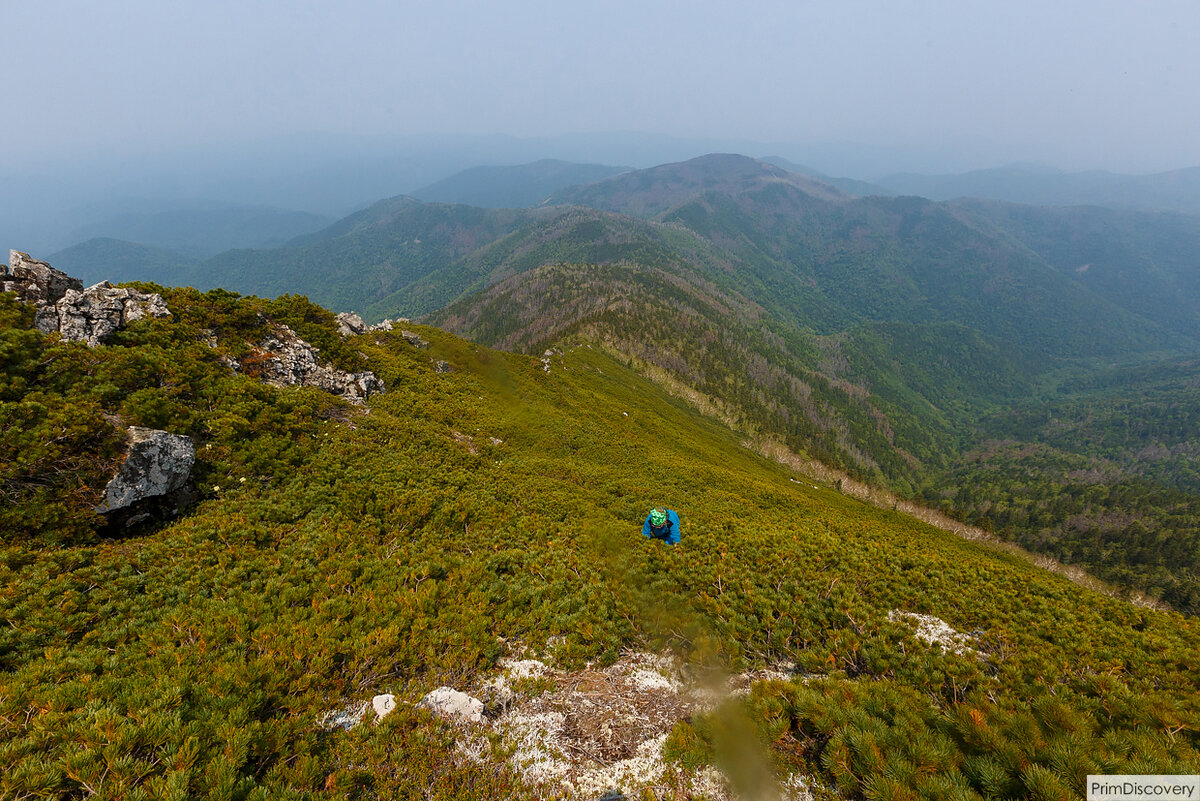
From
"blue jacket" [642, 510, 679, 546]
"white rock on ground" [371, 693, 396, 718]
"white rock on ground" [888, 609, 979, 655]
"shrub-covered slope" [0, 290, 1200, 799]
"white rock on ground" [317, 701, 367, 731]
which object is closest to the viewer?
"shrub-covered slope" [0, 290, 1200, 799]

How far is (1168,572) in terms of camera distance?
113 metres

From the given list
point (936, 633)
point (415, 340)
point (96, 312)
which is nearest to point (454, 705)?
point (936, 633)

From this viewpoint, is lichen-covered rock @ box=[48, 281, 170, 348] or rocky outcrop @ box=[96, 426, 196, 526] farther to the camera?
lichen-covered rock @ box=[48, 281, 170, 348]

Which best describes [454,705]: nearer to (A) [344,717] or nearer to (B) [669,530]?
(A) [344,717]

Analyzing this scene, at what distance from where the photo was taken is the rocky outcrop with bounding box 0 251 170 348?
84.7ft

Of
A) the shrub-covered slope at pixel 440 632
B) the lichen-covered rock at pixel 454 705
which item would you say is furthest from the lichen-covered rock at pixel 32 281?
A: the lichen-covered rock at pixel 454 705

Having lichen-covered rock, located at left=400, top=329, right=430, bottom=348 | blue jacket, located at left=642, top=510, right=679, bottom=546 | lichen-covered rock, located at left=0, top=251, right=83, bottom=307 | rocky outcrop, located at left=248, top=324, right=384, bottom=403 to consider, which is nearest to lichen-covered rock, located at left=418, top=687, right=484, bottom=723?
blue jacket, located at left=642, top=510, right=679, bottom=546

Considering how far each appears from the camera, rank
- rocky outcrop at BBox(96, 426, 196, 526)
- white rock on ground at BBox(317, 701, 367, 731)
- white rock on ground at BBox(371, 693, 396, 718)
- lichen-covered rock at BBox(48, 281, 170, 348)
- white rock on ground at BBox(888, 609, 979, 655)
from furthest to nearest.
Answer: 1. lichen-covered rock at BBox(48, 281, 170, 348)
2. rocky outcrop at BBox(96, 426, 196, 526)
3. white rock on ground at BBox(888, 609, 979, 655)
4. white rock on ground at BBox(371, 693, 396, 718)
5. white rock on ground at BBox(317, 701, 367, 731)

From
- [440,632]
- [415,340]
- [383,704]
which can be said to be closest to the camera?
[383,704]

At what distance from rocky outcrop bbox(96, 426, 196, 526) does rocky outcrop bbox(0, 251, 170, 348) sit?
13931 millimetres

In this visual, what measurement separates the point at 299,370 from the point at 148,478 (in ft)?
64.0

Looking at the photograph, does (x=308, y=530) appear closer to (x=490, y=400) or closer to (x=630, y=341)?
(x=490, y=400)

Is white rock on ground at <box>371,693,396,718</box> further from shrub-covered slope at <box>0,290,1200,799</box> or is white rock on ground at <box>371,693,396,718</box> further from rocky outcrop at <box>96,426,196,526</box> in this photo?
rocky outcrop at <box>96,426,196,526</box>

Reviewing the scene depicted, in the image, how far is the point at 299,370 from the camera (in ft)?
112
